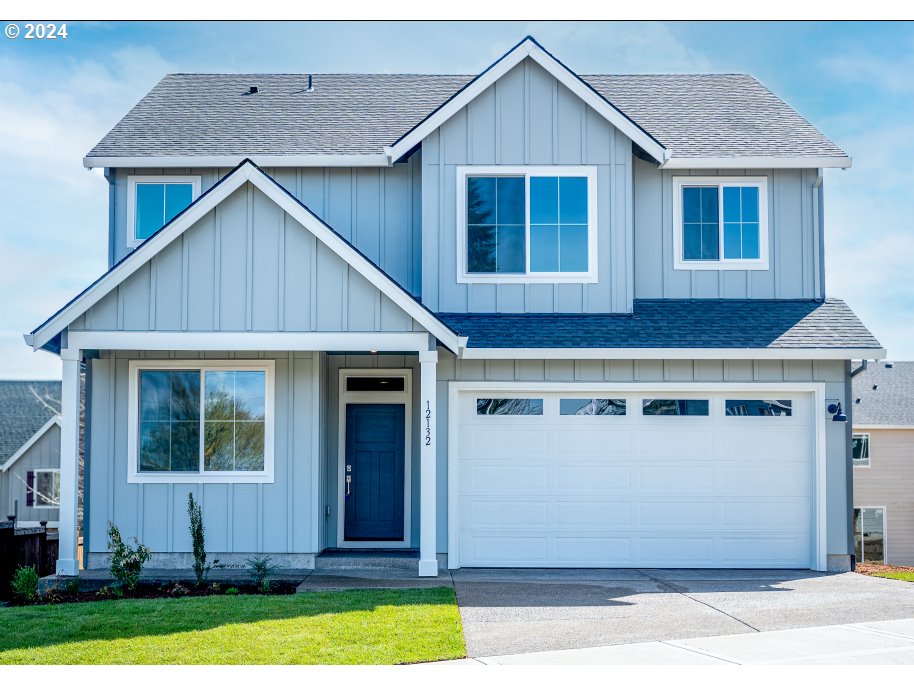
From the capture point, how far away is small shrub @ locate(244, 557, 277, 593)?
36.1 ft

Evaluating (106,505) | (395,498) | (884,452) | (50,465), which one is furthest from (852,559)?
(50,465)

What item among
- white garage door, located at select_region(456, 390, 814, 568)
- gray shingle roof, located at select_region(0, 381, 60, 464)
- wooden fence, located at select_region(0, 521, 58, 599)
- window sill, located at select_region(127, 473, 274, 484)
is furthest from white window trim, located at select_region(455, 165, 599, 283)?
gray shingle roof, located at select_region(0, 381, 60, 464)

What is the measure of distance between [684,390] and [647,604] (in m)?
3.71

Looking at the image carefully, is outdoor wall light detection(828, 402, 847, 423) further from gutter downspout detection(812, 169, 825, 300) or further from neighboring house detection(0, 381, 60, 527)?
neighboring house detection(0, 381, 60, 527)

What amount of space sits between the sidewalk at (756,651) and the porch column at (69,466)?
636 centimetres

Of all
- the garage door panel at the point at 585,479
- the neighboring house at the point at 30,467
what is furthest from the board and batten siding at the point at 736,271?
the neighboring house at the point at 30,467

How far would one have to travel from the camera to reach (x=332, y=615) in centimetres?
921

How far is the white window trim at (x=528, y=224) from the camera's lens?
13578mm

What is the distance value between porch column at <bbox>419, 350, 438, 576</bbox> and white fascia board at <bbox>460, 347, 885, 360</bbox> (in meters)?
0.60

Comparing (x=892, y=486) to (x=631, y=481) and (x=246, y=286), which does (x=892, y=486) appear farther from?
(x=246, y=286)

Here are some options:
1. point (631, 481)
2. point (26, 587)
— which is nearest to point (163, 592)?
point (26, 587)

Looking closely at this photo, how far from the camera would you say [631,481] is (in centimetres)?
1304

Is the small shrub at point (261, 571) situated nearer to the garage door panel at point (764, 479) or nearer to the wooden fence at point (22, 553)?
the wooden fence at point (22, 553)
